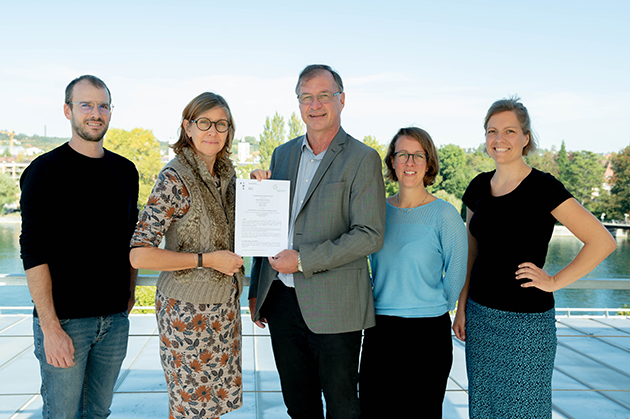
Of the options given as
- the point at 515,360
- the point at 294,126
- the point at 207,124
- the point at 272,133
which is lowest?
the point at 515,360

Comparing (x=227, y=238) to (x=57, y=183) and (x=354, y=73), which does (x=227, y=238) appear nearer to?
(x=57, y=183)

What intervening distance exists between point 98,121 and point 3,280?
1.35 metres

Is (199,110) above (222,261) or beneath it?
above


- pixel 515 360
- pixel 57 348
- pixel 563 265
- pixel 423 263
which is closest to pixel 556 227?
pixel 563 265

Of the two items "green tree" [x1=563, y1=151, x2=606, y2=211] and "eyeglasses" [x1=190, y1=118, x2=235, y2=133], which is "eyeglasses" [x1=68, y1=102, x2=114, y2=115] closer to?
"eyeglasses" [x1=190, y1=118, x2=235, y2=133]

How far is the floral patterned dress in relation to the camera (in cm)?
202

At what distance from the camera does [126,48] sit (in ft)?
277

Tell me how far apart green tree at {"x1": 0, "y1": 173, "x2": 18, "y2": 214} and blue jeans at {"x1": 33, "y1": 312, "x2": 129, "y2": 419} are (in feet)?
199

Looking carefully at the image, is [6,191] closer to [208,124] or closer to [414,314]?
[208,124]

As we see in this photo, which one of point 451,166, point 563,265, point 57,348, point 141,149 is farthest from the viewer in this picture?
point 451,166

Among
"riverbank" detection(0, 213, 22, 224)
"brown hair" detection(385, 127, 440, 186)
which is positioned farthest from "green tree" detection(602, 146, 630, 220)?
"riverbank" detection(0, 213, 22, 224)

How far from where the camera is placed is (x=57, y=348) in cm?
202

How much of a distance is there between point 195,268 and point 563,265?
4333 centimetres

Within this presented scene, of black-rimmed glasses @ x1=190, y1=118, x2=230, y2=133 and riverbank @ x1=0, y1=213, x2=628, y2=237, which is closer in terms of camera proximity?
black-rimmed glasses @ x1=190, y1=118, x2=230, y2=133
